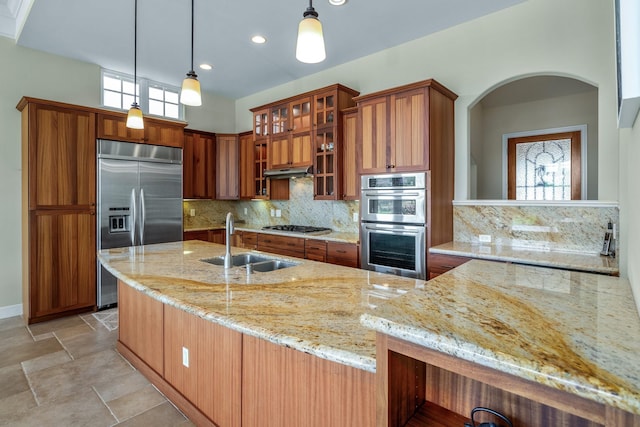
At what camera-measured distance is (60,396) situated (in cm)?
226

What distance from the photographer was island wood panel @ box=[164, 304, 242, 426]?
62.7 inches

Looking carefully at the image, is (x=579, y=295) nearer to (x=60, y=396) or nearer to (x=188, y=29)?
(x=60, y=396)

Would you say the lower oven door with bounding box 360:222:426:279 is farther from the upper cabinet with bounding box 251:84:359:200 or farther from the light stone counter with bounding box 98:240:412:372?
the light stone counter with bounding box 98:240:412:372

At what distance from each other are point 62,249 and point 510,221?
4807 millimetres

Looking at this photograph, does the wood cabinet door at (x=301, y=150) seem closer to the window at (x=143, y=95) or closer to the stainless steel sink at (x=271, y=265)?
the stainless steel sink at (x=271, y=265)

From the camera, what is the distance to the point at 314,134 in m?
4.23

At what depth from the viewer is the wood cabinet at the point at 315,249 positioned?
3969 millimetres

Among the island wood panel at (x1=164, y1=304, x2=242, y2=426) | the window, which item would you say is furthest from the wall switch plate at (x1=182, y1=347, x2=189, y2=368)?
the window

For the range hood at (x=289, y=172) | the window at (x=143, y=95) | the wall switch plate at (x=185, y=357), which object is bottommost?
the wall switch plate at (x=185, y=357)

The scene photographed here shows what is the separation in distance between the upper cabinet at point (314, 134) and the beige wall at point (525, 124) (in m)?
2.34

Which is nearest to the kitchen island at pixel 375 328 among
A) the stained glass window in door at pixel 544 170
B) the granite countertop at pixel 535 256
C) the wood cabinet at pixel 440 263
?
the granite countertop at pixel 535 256

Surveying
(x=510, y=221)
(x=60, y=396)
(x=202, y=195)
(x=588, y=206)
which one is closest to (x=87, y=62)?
(x=202, y=195)

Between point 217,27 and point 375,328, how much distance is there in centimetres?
364

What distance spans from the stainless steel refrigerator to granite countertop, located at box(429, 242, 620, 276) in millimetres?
3501
